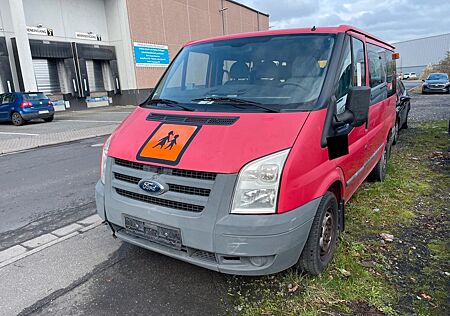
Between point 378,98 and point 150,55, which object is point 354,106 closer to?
point 378,98

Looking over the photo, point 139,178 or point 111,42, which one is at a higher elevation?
point 111,42

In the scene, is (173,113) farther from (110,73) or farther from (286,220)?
(110,73)

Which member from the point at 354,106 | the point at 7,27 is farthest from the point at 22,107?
the point at 354,106

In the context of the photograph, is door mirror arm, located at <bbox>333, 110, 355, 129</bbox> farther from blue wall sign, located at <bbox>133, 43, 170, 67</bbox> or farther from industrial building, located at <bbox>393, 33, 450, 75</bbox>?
industrial building, located at <bbox>393, 33, 450, 75</bbox>

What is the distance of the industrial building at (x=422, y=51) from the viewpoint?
75.1m

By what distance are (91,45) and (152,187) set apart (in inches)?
1016

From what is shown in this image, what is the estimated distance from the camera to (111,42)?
26.9 m

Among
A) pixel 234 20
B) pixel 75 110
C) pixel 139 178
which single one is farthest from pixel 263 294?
pixel 234 20

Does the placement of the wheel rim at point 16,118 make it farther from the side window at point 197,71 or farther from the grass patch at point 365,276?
the grass patch at point 365,276

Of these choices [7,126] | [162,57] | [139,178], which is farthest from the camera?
[162,57]

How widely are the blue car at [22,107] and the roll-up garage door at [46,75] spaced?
237 inches

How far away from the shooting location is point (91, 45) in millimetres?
25109

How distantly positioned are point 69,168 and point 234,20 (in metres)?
36.1

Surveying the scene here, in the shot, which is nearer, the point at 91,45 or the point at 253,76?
the point at 253,76
